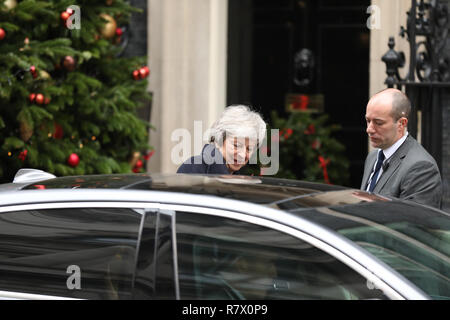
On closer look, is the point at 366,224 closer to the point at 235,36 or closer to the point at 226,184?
the point at 226,184

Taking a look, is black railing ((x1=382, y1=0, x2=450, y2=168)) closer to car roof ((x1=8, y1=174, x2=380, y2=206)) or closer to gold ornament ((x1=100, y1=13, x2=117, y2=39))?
gold ornament ((x1=100, y1=13, x2=117, y2=39))

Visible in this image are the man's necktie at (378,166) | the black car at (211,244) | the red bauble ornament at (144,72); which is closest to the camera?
the black car at (211,244)

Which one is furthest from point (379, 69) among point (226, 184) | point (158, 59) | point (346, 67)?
point (226, 184)

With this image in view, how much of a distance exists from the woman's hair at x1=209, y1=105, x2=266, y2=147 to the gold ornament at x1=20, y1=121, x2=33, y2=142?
8.56 ft

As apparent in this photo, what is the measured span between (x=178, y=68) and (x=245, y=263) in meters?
6.39

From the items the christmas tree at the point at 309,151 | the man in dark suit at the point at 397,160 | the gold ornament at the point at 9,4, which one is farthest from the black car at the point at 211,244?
the christmas tree at the point at 309,151

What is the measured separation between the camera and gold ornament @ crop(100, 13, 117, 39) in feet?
26.7

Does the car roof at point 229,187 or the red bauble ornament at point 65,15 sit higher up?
the red bauble ornament at point 65,15

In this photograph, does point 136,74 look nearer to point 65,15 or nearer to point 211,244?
point 65,15

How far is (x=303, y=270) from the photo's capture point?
2.95 metres

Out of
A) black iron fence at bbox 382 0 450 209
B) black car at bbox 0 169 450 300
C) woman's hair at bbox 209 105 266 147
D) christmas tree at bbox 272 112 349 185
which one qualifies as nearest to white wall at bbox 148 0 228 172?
christmas tree at bbox 272 112 349 185

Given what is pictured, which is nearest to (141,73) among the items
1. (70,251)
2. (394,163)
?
(394,163)

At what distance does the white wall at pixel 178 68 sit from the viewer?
30.1 feet

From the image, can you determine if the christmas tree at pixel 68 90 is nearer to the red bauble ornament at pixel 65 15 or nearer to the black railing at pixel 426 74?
the red bauble ornament at pixel 65 15
